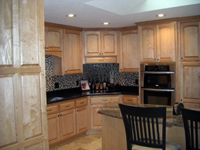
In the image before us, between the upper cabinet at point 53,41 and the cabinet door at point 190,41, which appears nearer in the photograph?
the cabinet door at point 190,41

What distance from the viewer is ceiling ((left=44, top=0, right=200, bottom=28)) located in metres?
3.01

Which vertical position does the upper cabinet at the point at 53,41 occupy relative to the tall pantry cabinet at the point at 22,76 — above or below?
above

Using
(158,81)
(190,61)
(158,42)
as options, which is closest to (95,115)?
(158,81)

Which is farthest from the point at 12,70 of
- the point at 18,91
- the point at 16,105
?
the point at 16,105

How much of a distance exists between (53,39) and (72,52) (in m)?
0.56

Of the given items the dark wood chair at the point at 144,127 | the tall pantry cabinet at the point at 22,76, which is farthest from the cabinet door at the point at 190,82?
the tall pantry cabinet at the point at 22,76

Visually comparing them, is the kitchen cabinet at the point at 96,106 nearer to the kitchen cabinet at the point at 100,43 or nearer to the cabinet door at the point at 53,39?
the kitchen cabinet at the point at 100,43

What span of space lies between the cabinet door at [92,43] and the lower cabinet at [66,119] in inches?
44.1

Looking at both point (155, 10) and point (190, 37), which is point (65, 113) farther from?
point (190, 37)

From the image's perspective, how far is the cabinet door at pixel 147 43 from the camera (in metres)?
4.10

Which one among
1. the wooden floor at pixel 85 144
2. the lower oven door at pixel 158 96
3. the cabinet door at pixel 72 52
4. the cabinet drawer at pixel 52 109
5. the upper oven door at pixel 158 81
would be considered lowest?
the wooden floor at pixel 85 144

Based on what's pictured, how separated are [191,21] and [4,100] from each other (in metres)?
3.50

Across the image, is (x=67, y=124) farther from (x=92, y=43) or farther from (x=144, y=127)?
(x=144, y=127)

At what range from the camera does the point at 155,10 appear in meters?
3.35
